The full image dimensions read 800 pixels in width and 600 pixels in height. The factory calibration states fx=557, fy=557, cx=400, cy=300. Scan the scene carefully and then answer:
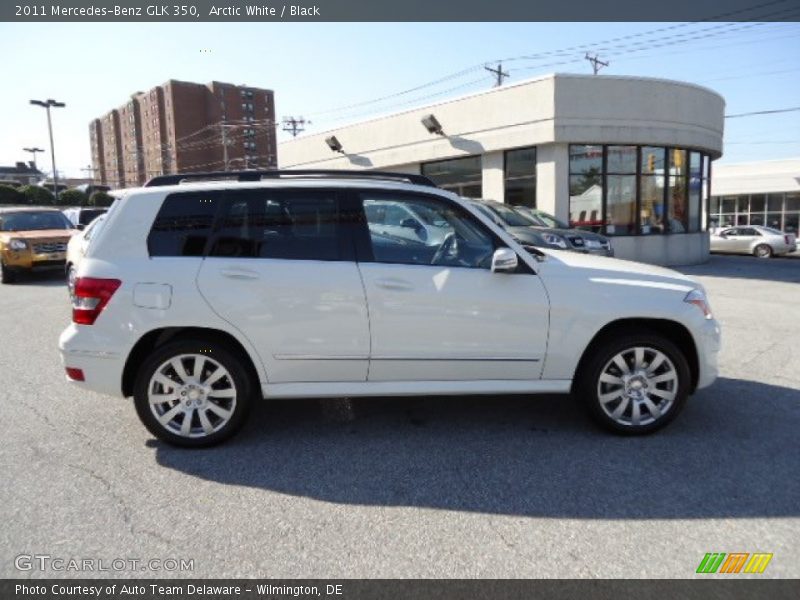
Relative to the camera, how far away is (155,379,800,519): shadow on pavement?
3.14 metres

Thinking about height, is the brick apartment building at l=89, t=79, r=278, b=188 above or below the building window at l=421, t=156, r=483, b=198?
above

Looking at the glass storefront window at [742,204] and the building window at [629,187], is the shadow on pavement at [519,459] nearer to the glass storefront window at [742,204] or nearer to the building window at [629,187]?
the building window at [629,187]

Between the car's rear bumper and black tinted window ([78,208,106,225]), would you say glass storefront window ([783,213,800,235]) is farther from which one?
the car's rear bumper

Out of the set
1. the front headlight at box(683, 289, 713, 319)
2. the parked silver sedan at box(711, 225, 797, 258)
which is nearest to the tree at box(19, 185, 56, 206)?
the parked silver sedan at box(711, 225, 797, 258)

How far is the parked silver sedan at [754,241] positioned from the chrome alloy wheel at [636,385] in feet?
73.3

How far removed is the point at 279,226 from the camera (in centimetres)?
388

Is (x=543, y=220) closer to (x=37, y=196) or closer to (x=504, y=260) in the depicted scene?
(x=504, y=260)

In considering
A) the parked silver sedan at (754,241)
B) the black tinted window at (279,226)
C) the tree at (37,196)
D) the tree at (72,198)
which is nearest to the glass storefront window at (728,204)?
the parked silver sedan at (754,241)

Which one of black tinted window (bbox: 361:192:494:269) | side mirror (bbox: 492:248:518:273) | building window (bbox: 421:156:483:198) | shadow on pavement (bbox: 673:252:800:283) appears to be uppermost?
building window (bbox: 421:156:483:198)

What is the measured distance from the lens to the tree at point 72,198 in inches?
1930

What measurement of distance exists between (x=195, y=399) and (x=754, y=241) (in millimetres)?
24587

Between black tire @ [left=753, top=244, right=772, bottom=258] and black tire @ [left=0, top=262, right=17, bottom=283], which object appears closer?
black tire @ [left=0, top=262, right=17, bottom=283]

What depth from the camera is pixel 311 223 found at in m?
→ 3.89
